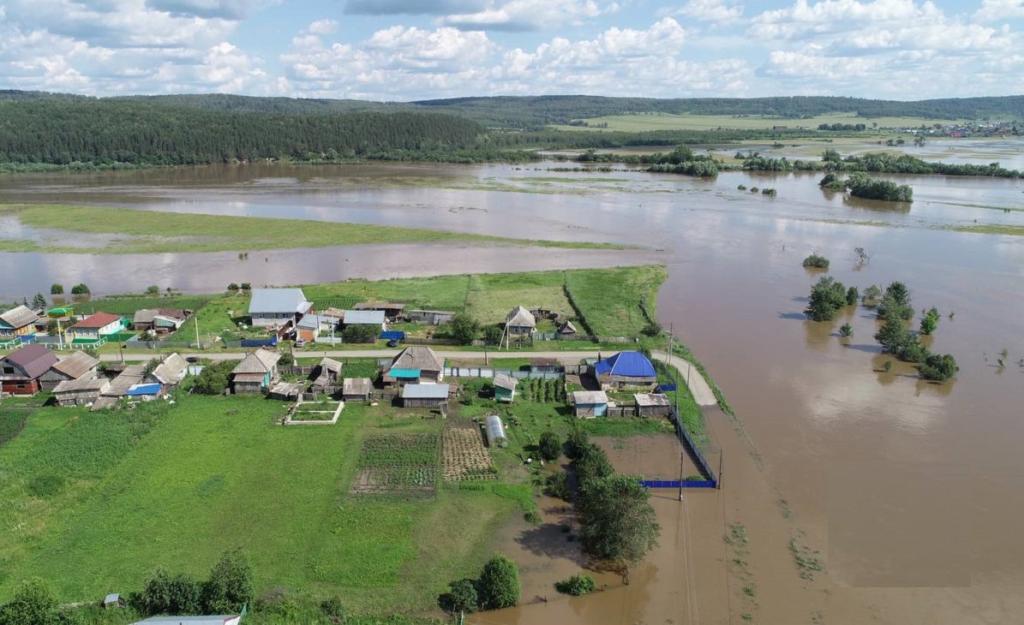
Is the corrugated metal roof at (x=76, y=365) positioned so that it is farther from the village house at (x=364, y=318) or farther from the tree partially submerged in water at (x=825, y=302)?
the tree partially submerged in water at (x=825, y=302)

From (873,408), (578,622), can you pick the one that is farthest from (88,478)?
(873,408)

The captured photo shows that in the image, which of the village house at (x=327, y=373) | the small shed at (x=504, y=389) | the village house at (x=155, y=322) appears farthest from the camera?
the village house at (x=155, y=322)

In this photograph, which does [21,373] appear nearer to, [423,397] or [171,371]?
[171,371]

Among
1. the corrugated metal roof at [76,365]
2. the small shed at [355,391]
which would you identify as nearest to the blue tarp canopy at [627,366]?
the small shed at [355,391]

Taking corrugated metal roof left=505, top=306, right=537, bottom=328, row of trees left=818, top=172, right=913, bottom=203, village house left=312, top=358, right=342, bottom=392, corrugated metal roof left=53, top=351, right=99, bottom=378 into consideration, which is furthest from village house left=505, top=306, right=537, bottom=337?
row of trees left=818, top=172, right=913, bottom=203

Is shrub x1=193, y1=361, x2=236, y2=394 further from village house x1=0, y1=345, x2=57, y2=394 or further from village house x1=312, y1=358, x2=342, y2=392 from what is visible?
village house x1=0, y1=345, x2=57, y2=394

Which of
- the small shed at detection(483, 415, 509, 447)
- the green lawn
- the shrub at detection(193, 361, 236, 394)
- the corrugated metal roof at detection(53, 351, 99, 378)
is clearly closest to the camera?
the green lawn
